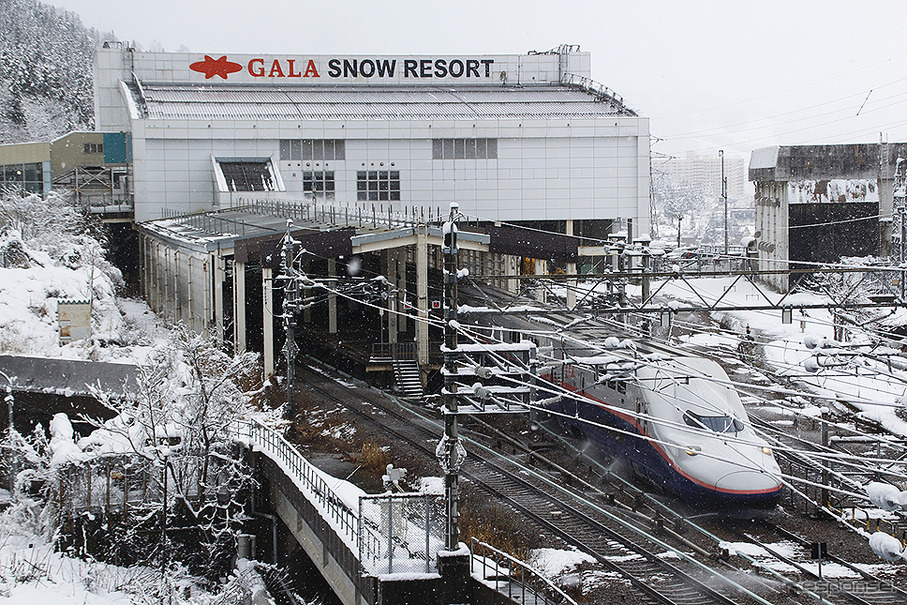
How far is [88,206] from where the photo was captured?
56438mm

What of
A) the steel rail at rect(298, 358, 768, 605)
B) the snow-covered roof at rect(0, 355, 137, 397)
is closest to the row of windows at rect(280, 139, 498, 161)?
the snow-covered roof at rect(0, 355, 137, 397)

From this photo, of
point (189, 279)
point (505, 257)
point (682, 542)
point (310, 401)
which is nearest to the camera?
point (682, 542)

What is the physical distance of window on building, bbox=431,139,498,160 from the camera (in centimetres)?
5650

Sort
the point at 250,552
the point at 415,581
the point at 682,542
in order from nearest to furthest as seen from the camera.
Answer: the point at 415,581
the point at 682,542
the point at 250,552

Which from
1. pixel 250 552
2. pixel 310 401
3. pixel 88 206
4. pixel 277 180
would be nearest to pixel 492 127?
pixel 277 180

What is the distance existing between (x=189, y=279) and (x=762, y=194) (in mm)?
36324

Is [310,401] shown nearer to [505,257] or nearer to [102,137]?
[505,257]

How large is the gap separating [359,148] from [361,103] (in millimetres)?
6151

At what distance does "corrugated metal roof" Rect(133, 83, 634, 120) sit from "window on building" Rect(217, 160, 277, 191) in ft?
8.66

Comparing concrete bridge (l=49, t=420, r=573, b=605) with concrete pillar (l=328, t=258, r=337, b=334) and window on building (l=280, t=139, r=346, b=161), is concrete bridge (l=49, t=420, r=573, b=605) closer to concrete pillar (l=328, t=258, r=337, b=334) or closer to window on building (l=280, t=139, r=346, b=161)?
concrete pillar (l=328, t=258, r=337, b=334)

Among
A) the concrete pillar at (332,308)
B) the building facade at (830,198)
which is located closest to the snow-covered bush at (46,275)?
the concrete pillar at (332,308)

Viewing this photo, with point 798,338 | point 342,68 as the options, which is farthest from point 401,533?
point 342,68

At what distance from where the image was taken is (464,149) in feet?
186

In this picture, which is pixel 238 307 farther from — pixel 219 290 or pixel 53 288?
pixel 53 288
